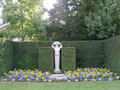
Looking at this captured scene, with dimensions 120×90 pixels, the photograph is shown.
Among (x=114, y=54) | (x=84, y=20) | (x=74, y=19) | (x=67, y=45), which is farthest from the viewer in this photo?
(x=74, y=19)

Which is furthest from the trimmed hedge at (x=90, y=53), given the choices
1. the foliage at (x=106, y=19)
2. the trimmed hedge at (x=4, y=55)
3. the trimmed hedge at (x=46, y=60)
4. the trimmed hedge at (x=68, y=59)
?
the trimmed hedge at (x=4, y=55)

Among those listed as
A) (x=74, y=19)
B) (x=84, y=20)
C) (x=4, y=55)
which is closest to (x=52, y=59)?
(x=4, y=55)

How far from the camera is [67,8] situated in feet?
51.8

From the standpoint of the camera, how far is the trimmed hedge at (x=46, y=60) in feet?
Result: 29.3

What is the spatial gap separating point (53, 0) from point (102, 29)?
7.10m

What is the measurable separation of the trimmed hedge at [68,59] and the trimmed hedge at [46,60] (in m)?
0.71

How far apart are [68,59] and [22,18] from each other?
6119mm

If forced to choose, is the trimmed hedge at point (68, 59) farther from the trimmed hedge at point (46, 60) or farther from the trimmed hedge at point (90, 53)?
the trimmed hedge at point (90, 53)

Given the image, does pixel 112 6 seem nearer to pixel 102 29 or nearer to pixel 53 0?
pixel 102 29

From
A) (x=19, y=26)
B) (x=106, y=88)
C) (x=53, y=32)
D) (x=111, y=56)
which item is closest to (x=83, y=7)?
(x=53, y=32)

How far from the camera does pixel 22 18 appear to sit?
1248 centimetres

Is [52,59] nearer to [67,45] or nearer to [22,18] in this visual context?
[67,45]

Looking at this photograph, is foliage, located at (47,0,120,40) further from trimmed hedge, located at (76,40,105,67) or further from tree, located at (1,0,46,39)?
tree, located at (1,0,46,39)

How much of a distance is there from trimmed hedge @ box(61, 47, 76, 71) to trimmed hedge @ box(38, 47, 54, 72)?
0.71 m
